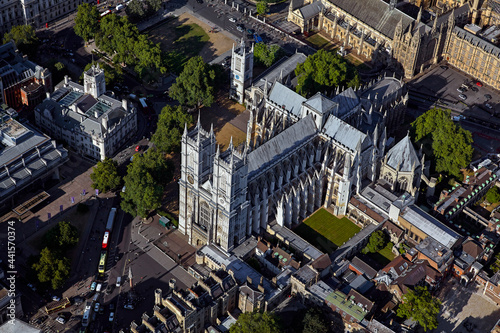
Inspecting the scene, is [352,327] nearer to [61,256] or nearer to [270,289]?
[270,289]

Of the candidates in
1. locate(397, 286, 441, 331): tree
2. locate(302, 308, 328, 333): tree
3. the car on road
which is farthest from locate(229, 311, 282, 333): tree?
the car on road

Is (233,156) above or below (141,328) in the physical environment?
above

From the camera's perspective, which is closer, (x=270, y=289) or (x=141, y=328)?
(x=141, y=328)

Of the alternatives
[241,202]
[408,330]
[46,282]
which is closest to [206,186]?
[241,202]

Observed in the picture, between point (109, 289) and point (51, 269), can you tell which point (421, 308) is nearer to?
point (109, 289)

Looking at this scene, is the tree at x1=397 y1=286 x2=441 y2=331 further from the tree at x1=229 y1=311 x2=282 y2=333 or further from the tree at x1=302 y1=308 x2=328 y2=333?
the tree at x1=229 y1=311 x2=282 y2=333

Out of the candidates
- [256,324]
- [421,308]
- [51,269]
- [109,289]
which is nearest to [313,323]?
[256,324]
